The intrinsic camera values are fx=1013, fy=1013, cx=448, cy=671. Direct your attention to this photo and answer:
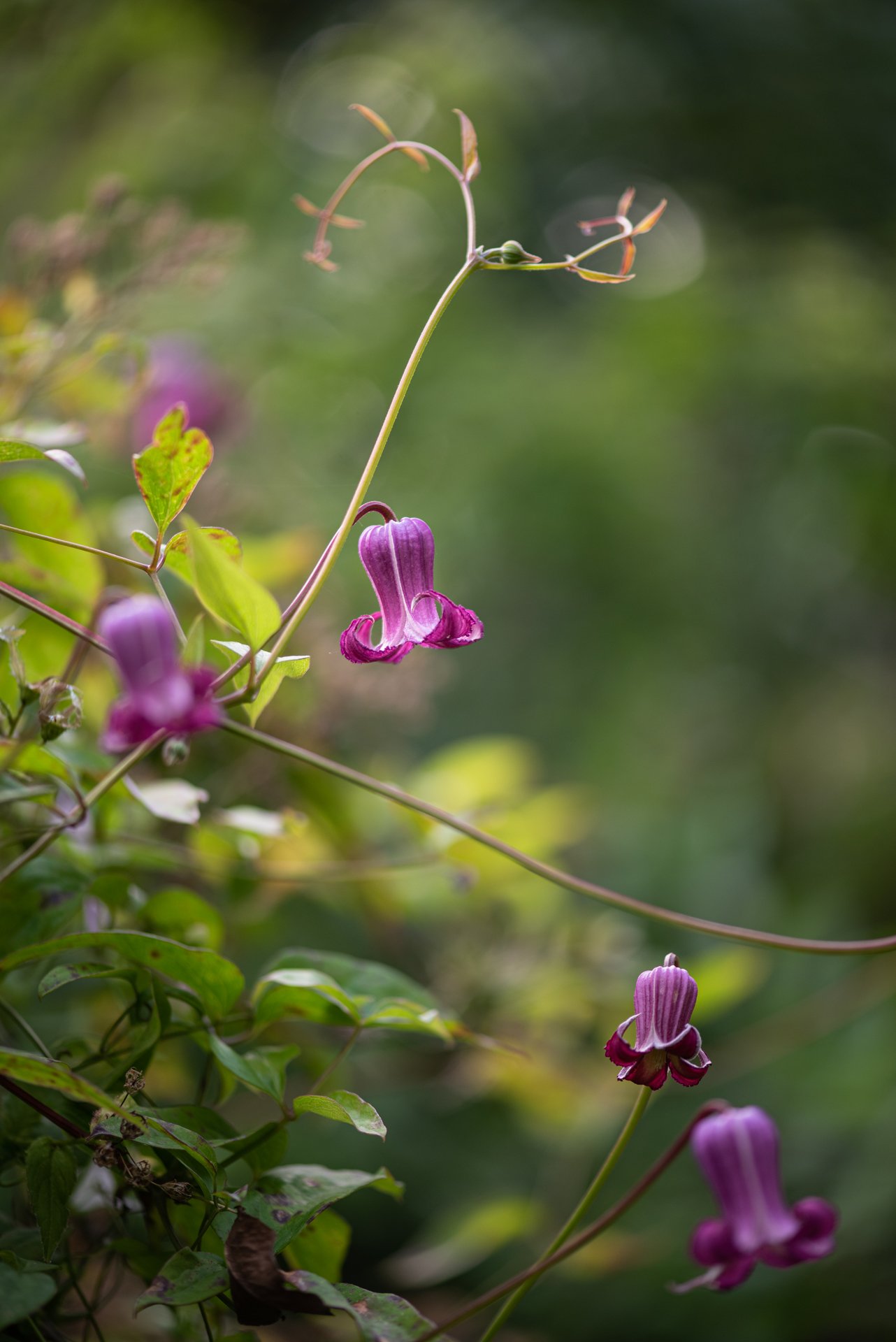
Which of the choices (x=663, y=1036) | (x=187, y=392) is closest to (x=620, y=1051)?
(x=663, y=1036)

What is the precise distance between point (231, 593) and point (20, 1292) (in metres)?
0.24

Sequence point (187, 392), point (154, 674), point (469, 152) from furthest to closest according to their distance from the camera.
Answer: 1. point (187, 392)
2. point (469, 152)
3. point (154, 674)

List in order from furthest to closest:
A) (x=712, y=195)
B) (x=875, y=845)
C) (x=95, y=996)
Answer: (x=875, y=845) < (x=712, y=195) < (x=95, y=996)

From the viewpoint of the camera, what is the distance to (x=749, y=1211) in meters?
0.53

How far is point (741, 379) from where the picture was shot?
2121 millimetres

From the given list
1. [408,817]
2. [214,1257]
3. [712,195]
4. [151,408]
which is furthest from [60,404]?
[712,195]

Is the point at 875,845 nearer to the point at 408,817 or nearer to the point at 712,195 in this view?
the point at 712,195

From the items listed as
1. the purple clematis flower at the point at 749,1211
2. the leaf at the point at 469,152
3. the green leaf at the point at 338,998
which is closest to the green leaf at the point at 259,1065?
the green leaf at the point at 338,998

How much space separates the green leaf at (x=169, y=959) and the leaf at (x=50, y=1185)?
0.07m

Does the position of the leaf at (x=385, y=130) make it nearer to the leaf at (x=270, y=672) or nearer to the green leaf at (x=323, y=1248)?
the leaf at (x=270, y=672)

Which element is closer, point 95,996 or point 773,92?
point 95,996

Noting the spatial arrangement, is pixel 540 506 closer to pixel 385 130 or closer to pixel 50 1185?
pixel 385 130

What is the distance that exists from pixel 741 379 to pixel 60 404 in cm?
169

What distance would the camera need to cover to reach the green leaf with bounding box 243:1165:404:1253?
367mm
